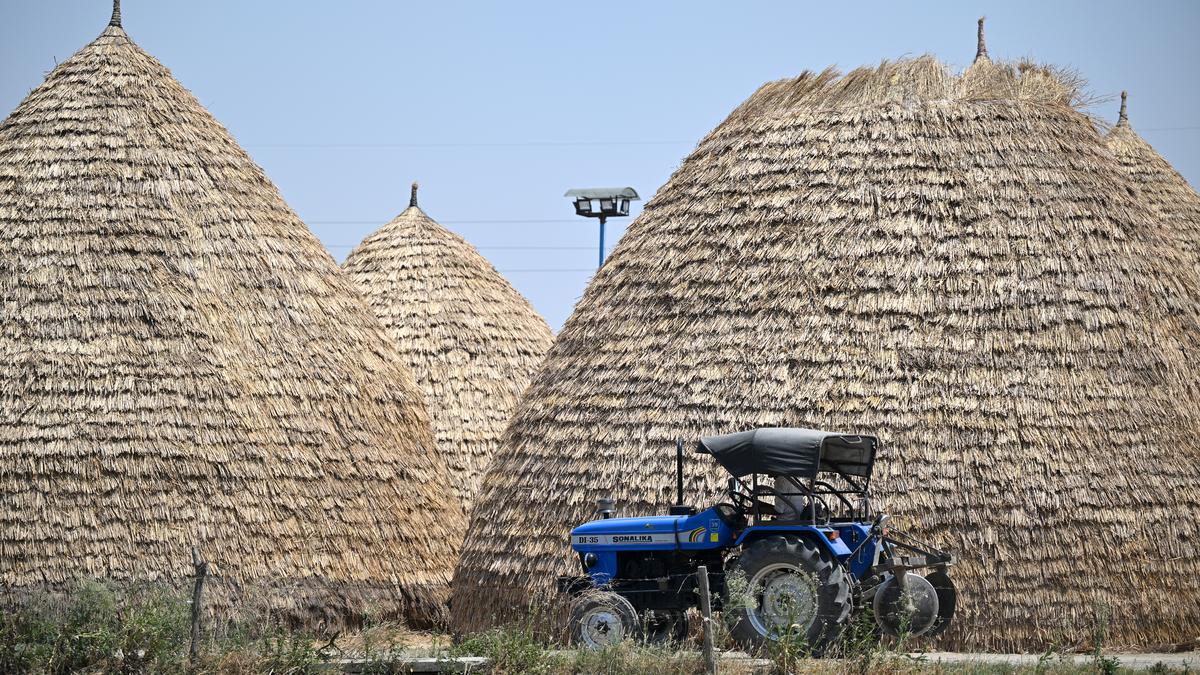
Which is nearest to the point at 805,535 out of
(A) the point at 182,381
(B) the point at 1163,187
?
(A) the point at 182,381

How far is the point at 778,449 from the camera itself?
12469mm

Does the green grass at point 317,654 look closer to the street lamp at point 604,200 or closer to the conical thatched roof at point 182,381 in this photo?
the conical thatched roof at point 182,381

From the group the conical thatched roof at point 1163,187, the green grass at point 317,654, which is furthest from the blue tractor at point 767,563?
the conical thatched roof at point 1163,187

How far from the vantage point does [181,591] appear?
16578 mm

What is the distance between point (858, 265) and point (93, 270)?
26.8ft

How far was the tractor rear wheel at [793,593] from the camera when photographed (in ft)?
39.2

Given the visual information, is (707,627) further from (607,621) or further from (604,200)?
(604,200)

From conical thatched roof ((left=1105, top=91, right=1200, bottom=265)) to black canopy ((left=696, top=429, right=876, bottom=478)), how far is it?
10886 millimetres

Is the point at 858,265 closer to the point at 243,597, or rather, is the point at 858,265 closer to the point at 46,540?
the point at 243,597

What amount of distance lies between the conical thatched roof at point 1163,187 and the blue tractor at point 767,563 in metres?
10.8

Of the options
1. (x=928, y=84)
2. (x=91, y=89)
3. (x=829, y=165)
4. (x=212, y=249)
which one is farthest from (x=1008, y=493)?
(x=91, y=89)

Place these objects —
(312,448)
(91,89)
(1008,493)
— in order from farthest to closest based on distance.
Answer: (91,89) < (312,448) < (1008,493)

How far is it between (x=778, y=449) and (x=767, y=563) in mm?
888

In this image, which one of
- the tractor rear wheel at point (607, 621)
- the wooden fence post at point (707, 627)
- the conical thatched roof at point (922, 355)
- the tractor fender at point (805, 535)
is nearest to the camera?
the wooden fence post at point (707, 627)
